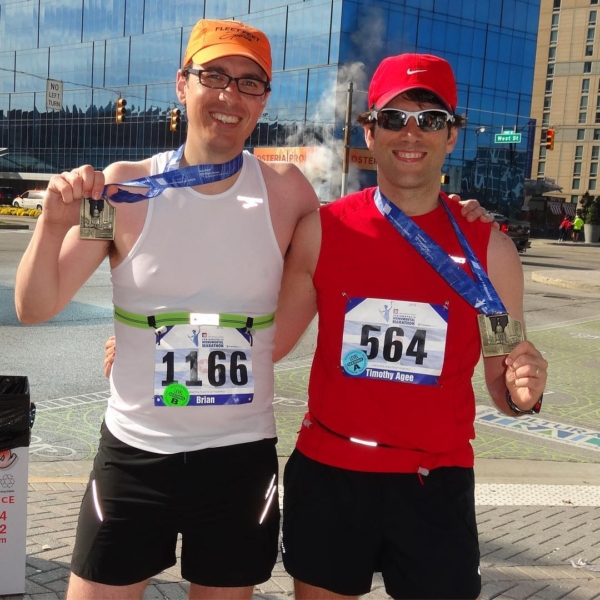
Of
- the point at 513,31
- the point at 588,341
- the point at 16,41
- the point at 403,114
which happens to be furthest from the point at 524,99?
the point at 403,114

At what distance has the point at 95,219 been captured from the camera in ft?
7.66

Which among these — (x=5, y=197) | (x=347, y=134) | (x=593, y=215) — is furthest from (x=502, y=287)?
(x=593, y=215)

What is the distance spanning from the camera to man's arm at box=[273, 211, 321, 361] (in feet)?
8.71

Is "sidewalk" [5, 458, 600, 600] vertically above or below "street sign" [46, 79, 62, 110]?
below

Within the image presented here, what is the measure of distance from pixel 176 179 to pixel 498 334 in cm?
110

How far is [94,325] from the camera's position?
10.4 meters

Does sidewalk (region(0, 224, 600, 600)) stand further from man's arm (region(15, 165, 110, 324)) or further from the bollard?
man's arm (region(15, 165, 110, 324))

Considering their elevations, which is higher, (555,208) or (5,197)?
(555,208)

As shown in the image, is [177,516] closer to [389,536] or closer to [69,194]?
[389,536]

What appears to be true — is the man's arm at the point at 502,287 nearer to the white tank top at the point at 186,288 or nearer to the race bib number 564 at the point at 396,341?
the race bib number 564 at the point at 396,341

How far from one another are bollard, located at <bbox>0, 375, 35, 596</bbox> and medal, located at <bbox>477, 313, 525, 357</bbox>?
197cm

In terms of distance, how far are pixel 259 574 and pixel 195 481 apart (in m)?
0.37

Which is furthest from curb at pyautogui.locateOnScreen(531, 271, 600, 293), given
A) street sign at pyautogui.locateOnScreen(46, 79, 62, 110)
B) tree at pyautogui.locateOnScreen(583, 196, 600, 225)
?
tree at pyautogui.locateOnScreen(583, 196, 600, 225)

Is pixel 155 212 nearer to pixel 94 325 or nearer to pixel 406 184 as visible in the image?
pixel 406 184
